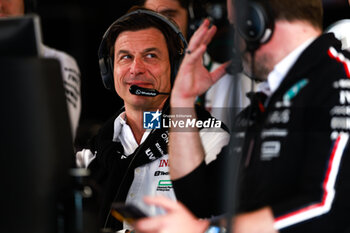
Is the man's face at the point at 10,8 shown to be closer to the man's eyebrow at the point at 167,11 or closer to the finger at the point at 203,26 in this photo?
the man's eyebrow at the point at 167,11

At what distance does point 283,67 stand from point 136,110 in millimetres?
568

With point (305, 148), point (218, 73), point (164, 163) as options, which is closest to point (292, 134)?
point (305, 148)

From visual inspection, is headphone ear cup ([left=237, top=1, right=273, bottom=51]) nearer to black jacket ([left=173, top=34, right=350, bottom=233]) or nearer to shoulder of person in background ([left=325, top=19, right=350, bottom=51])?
black jacket ([left=173, top=34, right=350, bottom=233])

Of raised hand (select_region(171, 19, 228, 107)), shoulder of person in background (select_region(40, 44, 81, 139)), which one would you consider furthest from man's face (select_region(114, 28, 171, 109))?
raised hand (select_region(171, 19, 228, 107))

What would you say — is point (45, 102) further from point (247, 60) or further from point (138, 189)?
point (138, 189)

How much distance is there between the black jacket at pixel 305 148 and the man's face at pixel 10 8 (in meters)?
0.82

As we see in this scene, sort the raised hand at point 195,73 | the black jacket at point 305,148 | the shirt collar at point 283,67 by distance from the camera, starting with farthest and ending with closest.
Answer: the raised hand at point 195,73 → the shirt collar at point 283,67 → the black jacket at point 305,148

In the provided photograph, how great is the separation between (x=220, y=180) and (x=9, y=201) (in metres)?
0.68

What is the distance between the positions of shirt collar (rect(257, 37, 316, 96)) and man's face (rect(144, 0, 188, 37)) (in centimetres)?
44

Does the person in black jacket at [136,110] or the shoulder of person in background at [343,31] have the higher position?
the shoulder of person in background at [343,31]

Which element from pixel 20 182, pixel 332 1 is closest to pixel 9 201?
pixel 20 182

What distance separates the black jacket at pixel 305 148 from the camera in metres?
1.33

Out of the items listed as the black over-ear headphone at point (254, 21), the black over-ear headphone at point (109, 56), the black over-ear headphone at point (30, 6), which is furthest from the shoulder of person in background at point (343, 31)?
the black over-ear headphone at point (30, 6)

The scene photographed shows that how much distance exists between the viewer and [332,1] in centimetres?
163
